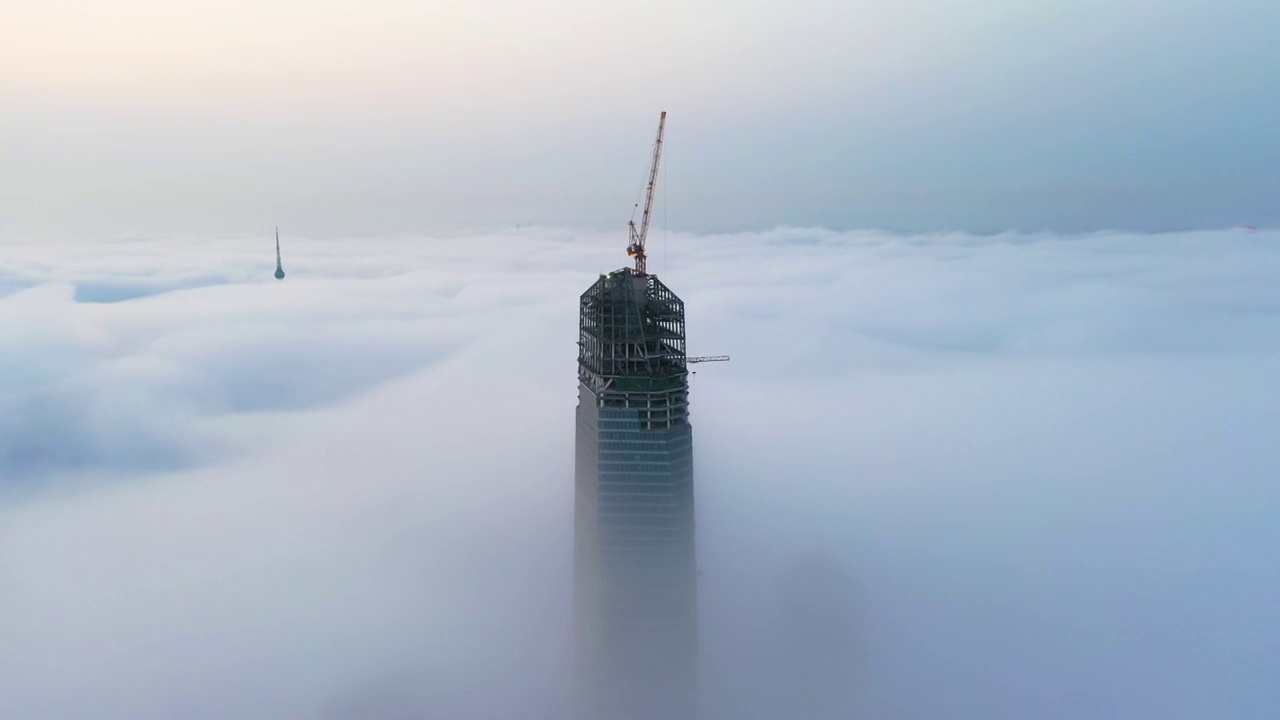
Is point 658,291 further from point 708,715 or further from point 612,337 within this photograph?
point 708,715

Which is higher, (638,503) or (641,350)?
(641,350)

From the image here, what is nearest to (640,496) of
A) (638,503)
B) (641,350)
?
(638,503)

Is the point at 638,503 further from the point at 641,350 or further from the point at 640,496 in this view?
the point at 641,350

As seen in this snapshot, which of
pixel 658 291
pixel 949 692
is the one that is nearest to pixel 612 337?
pixel 658 291
